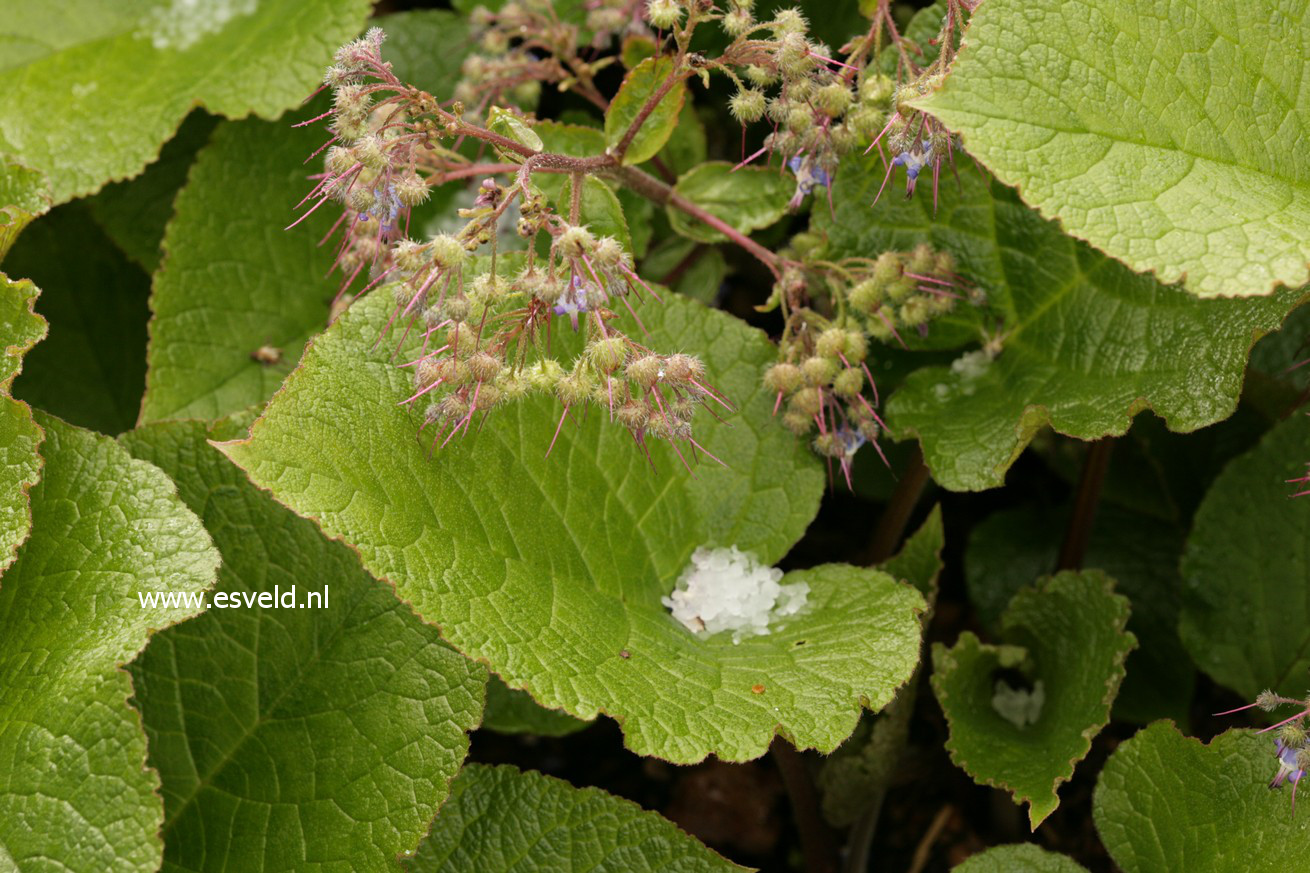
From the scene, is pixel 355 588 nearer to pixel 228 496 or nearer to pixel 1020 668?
pixel 228 496

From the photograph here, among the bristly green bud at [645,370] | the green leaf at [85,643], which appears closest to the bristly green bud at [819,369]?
the bristly green bud at [645,370]

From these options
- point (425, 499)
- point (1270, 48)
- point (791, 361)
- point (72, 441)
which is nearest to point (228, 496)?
point (72, 441)

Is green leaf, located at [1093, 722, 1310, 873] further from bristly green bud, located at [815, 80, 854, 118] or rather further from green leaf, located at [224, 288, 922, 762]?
bristly green bud, located at [815, 80, 854, 118]

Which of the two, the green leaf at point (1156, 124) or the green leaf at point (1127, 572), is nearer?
the green leaf at point (1156, 124)

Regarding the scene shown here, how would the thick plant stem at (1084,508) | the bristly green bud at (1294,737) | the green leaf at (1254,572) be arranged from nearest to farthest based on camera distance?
1. the bristly green bud at (1294,737)
2. the green leaf at (1254,572)
3. the thick plant stem at (1084,508)

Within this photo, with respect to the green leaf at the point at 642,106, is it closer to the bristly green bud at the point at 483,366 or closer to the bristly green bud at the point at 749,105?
the bristly green bud at the point at 749,105

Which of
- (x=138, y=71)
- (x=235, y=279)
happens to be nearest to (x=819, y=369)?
(x=235, y=279)

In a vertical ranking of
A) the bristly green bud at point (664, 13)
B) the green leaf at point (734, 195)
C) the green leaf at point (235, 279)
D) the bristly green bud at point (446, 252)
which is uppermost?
the bristly green bud at point (664, 13)

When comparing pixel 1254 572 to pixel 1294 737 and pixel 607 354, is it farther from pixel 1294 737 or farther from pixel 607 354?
pixel 607 354
